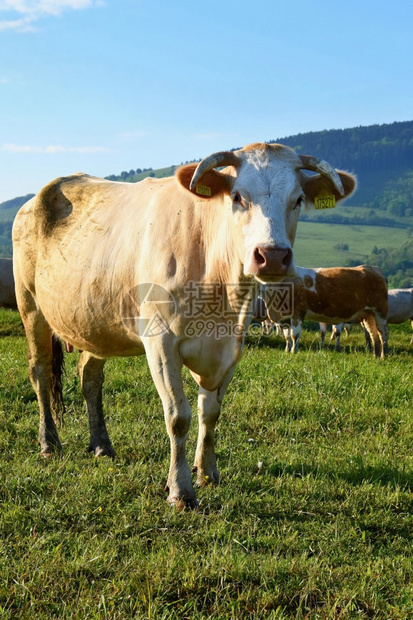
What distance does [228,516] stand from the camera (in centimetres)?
416

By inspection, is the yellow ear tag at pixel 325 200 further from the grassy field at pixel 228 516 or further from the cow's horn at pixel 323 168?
the grassy field at pixel 228 516

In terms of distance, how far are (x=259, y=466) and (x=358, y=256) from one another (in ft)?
369

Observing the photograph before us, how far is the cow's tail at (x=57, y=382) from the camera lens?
6215 millimetres

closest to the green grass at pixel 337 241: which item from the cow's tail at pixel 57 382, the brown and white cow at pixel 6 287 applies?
the brown and white cow at pixel 6 287

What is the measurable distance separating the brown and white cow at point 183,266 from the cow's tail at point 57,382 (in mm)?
707

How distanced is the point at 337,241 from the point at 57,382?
126 metres

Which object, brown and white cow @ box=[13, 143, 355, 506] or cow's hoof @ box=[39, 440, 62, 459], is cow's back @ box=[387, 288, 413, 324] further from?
cow's hoof @ box=[39, 440, 62, 459]

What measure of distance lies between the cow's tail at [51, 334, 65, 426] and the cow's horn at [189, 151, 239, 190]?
9.53 ft

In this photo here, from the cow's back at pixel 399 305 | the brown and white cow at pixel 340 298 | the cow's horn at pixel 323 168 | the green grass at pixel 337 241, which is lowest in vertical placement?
the green grass at pixel 337 241

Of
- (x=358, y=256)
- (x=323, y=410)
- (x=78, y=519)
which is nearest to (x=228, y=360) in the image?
(x=78, y=519)

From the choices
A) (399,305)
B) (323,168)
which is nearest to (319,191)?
(323,168)

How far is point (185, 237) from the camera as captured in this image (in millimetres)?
4441

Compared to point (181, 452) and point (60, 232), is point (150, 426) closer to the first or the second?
point (181, 452)

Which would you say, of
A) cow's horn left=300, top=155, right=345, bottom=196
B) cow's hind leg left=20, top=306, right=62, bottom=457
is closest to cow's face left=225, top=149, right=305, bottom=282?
cow's horn left=300, top=155, right=345, bottom=196
